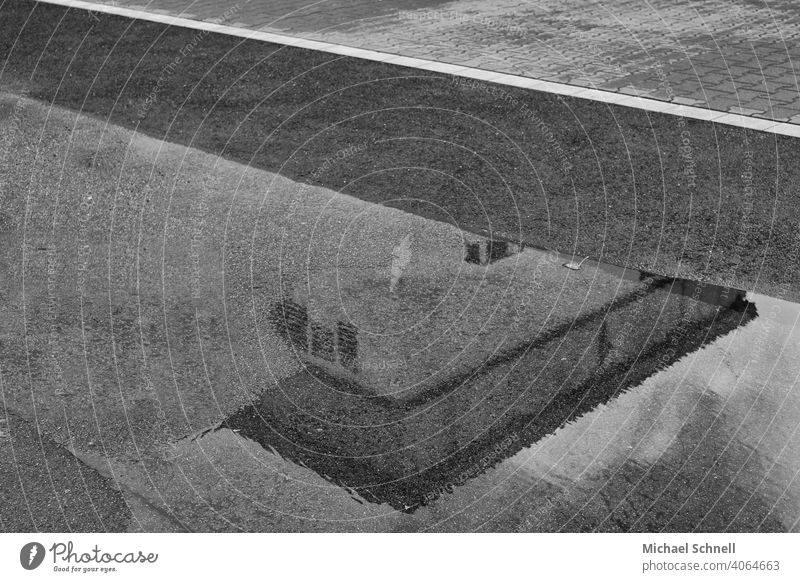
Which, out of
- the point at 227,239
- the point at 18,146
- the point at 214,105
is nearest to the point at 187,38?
the point at 214,105

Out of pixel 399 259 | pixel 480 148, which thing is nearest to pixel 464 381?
pixel 399 259

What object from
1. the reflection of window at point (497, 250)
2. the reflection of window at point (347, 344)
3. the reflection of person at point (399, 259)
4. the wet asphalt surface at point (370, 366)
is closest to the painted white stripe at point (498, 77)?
the wet asphalt surface at point (370, 366)

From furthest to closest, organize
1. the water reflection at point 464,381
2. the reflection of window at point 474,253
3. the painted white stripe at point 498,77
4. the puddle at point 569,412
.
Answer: the painted white stripe at point 498,77 < the reflection of window at point 474,253 < the water reflection at point 464,381 < the puddle at point 569,412

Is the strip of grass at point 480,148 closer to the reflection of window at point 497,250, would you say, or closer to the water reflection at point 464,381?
the reflection of window at point 497,250

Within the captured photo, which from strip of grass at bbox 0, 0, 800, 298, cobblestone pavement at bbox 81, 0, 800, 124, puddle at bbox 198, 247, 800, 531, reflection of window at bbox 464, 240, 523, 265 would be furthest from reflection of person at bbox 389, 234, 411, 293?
cobblestone pavement at bbox 81, 0, 800, 124

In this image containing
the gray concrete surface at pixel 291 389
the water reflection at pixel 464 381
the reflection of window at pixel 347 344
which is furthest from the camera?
the reflection of window at pixel 347 344

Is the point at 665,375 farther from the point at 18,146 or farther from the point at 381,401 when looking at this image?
the point at 18,146

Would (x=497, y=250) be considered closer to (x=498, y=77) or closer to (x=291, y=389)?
(x=291, y=389)
